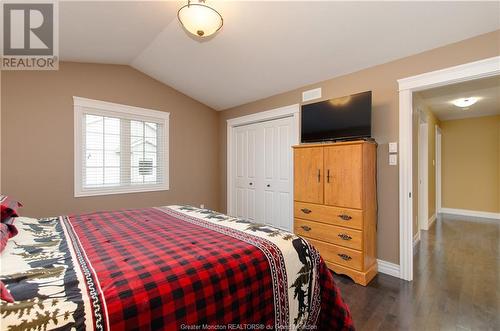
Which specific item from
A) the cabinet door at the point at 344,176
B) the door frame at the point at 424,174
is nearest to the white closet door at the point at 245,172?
the cabinet door at the point at 344,176

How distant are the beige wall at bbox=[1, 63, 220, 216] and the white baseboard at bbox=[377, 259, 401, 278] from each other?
3.21m

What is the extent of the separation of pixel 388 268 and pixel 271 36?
2.86 meters

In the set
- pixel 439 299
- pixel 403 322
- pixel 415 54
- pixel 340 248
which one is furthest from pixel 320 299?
pixel 415 54

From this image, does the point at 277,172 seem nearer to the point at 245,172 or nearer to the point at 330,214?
the point at 245,172

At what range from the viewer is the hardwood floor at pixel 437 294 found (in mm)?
1854

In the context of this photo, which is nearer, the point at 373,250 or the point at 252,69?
the point at 373,250

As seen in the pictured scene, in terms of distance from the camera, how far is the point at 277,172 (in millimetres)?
3932

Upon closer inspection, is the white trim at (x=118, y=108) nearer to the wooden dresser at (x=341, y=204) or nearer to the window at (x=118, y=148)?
the window at (x=118, y=148)

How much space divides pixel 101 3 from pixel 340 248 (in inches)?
132

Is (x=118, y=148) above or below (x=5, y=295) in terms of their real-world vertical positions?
above

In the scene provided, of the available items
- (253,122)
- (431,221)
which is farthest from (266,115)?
(431,221)

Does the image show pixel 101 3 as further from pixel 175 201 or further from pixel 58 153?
pixel 175 201

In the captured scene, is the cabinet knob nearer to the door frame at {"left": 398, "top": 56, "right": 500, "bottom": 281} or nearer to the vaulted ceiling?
the door frame at {"left": 398, "top": 56, "right": 500, "bottom": 281}

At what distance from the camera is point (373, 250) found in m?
2.69
